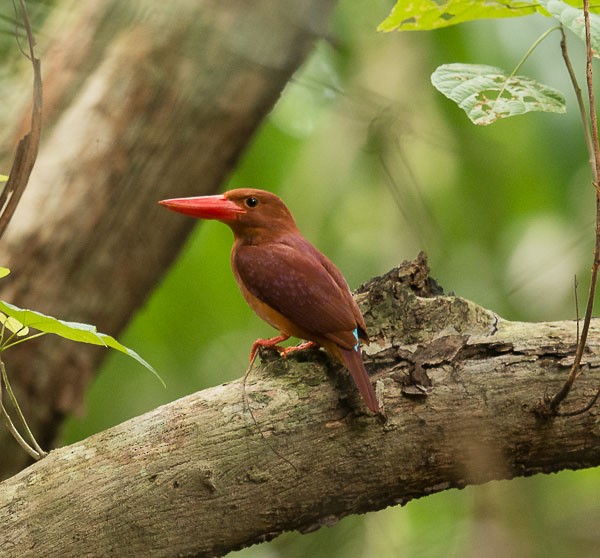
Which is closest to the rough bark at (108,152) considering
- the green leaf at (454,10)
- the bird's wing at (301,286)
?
the bird's wing at (301,286)

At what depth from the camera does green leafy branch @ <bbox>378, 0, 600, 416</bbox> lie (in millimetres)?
1663

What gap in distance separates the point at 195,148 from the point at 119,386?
165 centimetres

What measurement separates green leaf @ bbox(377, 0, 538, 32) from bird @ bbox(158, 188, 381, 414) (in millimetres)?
597

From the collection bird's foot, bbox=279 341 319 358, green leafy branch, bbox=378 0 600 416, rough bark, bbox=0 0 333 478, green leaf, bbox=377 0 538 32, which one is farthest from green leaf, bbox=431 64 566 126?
rough bark, bbox=0 0 333 478

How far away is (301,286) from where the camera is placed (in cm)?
212

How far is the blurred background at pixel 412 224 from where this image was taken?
2582mm

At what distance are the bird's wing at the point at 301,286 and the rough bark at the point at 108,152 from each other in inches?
37.2

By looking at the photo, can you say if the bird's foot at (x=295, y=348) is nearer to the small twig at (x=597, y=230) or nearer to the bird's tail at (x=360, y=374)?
the bird's tail at (x=360, y=374)

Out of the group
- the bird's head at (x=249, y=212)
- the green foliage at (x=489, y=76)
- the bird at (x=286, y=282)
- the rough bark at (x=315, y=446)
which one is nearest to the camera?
the green foliage at (x=489, y=76)

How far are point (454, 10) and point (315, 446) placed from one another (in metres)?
0.92

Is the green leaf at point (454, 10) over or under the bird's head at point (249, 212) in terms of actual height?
over

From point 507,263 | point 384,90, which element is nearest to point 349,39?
point 384,90

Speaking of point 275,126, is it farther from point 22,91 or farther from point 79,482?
point 79,482

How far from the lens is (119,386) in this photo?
14.8ft
